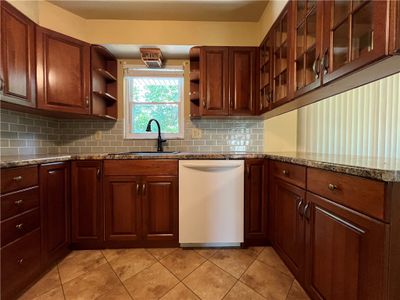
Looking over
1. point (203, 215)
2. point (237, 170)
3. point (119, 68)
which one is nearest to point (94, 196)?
point (203, 215)

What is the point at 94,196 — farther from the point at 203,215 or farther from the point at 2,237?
the point at 203,215

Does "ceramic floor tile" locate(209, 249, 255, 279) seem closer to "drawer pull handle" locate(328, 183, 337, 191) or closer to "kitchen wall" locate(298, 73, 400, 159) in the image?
"drawer pull handle" locate(328, 183, 337, 191)

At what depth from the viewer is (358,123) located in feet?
6.72

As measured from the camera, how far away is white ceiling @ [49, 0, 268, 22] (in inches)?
79.6

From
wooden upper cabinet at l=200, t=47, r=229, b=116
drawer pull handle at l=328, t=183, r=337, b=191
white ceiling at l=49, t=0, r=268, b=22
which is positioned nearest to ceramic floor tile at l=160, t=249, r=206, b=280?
drawer pull handle at l=328, t=183, r=337, b=191

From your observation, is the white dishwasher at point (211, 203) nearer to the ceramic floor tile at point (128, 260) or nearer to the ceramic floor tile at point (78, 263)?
the ceramic floor tile at point (128, 260)

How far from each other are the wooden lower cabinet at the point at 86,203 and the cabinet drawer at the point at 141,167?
0.11 meters

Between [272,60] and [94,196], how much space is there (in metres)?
2.07

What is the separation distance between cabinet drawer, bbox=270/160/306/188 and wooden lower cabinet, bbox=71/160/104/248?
157cm

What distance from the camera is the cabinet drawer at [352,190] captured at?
786 millimetres

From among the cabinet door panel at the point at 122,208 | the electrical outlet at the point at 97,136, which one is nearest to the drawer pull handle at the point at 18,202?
the cabinet door panel at the point at 122,208

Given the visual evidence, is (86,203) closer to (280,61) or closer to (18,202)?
(18,202)

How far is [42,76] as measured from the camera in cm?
184

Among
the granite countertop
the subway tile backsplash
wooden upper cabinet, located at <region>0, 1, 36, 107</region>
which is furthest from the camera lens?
the subway tile backsplash
